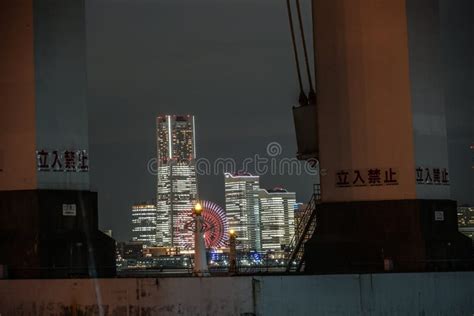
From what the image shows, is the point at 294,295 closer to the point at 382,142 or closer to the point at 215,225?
the point at 382,142

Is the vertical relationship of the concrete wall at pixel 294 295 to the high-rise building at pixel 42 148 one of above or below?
below

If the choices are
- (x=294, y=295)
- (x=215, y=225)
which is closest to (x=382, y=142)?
(x=294, y=295)

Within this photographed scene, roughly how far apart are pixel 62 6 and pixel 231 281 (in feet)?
30.9

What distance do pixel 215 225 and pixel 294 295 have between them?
997cm

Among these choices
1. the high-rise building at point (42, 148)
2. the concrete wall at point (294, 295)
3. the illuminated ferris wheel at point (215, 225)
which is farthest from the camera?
the illuminated ferris wheel at point (215, 225)

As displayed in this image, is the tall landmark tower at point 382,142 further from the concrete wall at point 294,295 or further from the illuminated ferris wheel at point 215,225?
the illuminated ferris wheel at point 215,225

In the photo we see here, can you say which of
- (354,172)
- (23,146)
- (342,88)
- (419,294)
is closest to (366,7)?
(342,88)

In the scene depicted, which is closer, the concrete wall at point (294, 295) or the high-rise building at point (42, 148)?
the concrete wall at point (294, 295)

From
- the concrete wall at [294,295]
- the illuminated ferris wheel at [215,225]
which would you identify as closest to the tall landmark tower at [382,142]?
the concrete wall at [294,295]

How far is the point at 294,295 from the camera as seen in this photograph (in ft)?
80.3

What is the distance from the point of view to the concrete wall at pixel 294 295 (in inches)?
962

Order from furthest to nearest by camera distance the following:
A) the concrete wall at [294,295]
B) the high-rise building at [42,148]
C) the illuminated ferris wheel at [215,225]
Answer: the illuminated ferris wheel at [215,225], the high-rise building at [42,148], the concrete wall at [294,295]

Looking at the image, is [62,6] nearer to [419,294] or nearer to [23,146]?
[23,146]

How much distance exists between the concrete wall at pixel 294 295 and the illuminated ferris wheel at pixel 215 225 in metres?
6.63
